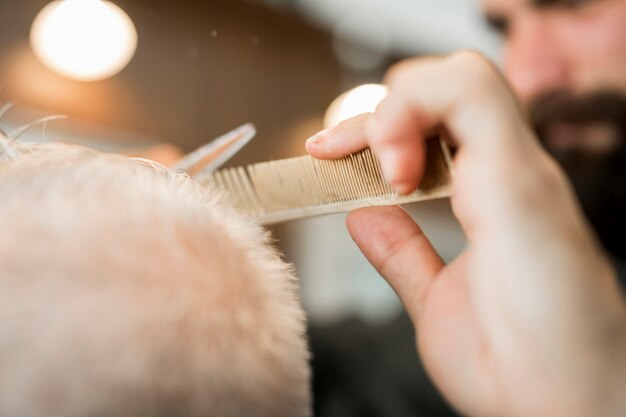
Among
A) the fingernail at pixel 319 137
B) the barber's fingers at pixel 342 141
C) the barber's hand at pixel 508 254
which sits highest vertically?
the fingernail at pixel 319 137

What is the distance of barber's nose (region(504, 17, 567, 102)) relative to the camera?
110cm

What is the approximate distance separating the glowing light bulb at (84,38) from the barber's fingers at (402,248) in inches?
20.5

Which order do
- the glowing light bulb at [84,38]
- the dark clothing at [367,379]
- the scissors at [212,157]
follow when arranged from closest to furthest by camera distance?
the scissors at [212,157], the glowing light bulb at [84,38], the dark clothing at [367,379]

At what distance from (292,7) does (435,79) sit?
83 centimetres

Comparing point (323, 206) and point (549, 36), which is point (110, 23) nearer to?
point (323, 206)

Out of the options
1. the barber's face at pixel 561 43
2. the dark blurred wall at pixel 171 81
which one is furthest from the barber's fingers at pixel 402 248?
the barber's face at pixel 561 43

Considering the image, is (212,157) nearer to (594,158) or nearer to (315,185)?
(315,185)

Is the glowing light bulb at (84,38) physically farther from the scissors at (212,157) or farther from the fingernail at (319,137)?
the fingernail at (319,137)

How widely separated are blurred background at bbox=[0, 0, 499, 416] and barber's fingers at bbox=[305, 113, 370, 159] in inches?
10.0

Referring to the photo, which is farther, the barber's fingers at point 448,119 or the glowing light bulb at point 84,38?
the glowing light bulb at point 84,38

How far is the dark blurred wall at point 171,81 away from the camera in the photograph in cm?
84

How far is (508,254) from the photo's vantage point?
369 millimetres

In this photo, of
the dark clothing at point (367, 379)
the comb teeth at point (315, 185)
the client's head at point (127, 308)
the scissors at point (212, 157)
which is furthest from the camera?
the dark clothing at point (367, 379)

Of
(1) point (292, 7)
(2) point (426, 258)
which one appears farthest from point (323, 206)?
(1) point (292, 7)
